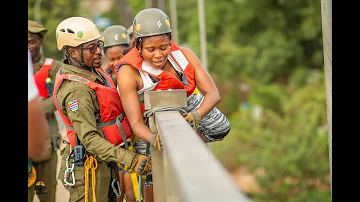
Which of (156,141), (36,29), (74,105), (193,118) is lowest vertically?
(156,141)

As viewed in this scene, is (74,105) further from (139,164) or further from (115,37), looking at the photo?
(115,37)

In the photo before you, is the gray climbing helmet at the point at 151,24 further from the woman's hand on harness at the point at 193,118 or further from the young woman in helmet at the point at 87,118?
the woman's hand on harness at the point at 193,118

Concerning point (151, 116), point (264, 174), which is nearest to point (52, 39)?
point (264, 174)

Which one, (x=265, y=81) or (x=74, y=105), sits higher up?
(x=265, y=81)

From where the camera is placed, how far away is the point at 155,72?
4.85m

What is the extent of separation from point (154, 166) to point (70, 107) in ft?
2.51

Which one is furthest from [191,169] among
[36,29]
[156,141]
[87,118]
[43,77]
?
[36,29]

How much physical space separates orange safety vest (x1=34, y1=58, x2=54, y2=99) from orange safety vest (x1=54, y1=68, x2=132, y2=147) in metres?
1.95

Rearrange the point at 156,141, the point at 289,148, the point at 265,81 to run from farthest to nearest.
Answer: the point at 265,81
the point at 289,148
the point at 156,141

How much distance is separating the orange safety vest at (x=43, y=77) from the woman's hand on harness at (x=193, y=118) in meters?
2.55

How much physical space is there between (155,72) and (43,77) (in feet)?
7.62
